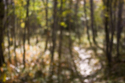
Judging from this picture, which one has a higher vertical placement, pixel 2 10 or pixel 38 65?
pixel 2 10

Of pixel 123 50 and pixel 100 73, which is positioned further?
pixel 123 50

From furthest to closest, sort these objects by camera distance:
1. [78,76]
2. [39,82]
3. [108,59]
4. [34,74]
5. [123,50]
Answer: [123,50]
[108,59]
[78,76]
[34,74]
[39,82]

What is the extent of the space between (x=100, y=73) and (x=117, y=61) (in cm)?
164

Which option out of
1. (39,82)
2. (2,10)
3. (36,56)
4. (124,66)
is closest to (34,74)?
(39,82)

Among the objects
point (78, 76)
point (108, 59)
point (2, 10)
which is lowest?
point (78, 76)

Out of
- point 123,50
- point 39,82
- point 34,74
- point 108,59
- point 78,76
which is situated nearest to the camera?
point 39,82

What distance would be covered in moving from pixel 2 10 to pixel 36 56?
3473mm

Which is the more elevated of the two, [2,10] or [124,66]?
[2,10]

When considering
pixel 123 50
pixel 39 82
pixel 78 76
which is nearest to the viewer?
pixel 39 82

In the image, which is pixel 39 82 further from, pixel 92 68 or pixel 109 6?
pixel 109 6

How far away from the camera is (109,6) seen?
7.99m

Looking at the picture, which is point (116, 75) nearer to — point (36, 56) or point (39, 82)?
point (39, 82)

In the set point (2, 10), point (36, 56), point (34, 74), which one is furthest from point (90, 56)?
point (2, 10)

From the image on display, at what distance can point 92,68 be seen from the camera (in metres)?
8.84
